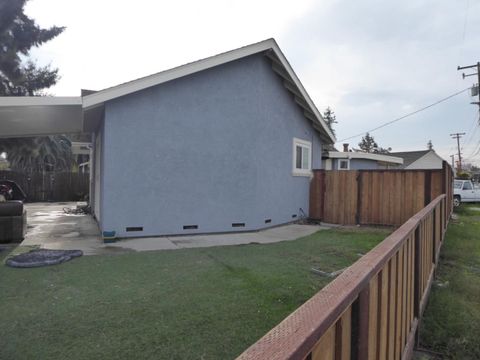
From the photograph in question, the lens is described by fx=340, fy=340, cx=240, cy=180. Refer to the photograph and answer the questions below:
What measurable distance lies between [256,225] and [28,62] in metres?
15.7

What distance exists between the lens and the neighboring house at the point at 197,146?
7590 millimetres

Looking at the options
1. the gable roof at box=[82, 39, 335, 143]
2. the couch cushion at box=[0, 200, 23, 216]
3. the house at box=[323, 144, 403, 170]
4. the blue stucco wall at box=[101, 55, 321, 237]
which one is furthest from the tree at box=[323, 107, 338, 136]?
the couch cushion at box=[0, 200, 23, 216]

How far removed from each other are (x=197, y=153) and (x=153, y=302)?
5.04 meters

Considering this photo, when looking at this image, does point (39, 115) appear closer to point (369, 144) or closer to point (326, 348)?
point (326, 348)

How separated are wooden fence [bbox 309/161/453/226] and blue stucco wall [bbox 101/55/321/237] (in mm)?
2283

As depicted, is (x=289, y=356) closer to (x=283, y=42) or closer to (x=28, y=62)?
(x=283, y=42)

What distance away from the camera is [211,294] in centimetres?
418

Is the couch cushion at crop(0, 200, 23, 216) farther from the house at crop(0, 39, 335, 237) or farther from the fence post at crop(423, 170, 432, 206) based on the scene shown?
the fence post at crop(423, 170, 432, 206)

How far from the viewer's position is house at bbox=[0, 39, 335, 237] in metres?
7.54

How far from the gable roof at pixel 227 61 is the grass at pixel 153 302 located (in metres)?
3.34

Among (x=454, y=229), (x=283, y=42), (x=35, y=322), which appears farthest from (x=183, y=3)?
(x=454, y=229)

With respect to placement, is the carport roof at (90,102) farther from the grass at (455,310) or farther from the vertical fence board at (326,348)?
the vertical fence board at (326,348)

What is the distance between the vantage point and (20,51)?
17297 mm

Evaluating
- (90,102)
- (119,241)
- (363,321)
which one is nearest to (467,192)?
(119,241)
